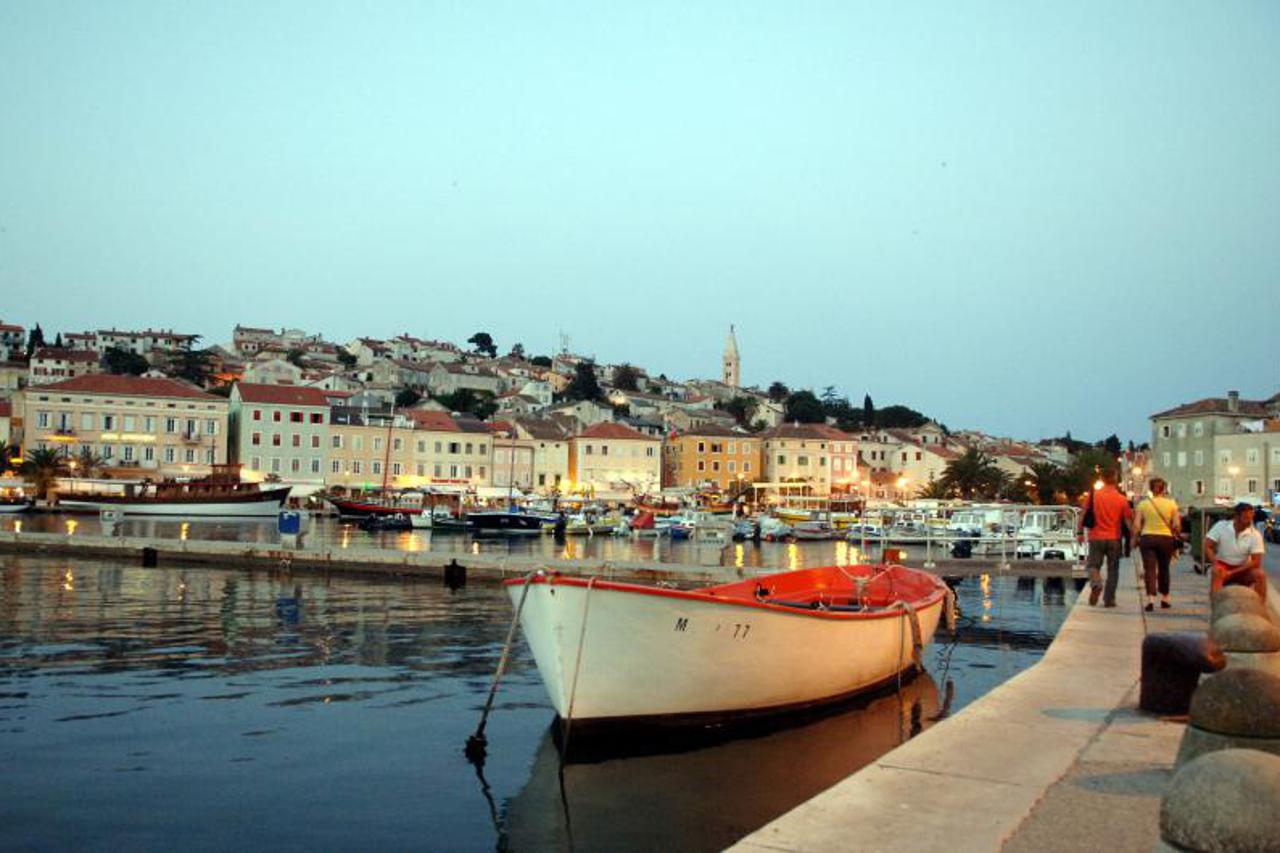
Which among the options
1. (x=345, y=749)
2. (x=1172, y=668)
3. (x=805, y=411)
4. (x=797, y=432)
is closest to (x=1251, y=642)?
(x=1172, y=668)

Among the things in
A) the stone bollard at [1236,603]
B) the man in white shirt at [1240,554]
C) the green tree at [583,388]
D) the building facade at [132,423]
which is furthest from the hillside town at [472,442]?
the stone bollard at [1236,603]

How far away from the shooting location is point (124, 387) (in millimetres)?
97938

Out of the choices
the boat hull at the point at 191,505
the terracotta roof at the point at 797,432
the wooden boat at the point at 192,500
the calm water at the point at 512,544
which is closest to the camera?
the calm water at the point at 512,544

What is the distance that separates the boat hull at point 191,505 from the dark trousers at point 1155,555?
77244 millimetres

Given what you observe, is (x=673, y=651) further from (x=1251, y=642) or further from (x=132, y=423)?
(x=132, y=423)

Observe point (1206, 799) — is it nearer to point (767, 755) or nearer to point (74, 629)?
point (767, 755)

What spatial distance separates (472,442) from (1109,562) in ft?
316

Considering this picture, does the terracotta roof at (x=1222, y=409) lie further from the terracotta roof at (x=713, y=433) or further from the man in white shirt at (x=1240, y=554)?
the man in white shirt at (x=1240, y=554)

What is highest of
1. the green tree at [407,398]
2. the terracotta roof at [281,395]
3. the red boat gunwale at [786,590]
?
the green tree at [407,398]

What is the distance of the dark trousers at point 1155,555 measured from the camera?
14.8m

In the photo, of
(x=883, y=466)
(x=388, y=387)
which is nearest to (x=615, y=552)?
(x=883, y=466)

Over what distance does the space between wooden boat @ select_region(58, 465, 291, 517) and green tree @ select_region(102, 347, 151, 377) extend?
74.6 meters

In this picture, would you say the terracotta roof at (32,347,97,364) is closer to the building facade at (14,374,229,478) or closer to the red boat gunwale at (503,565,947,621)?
the building facade at (14,374,229,478)

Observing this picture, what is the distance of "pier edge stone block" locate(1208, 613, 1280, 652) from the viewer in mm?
7645
